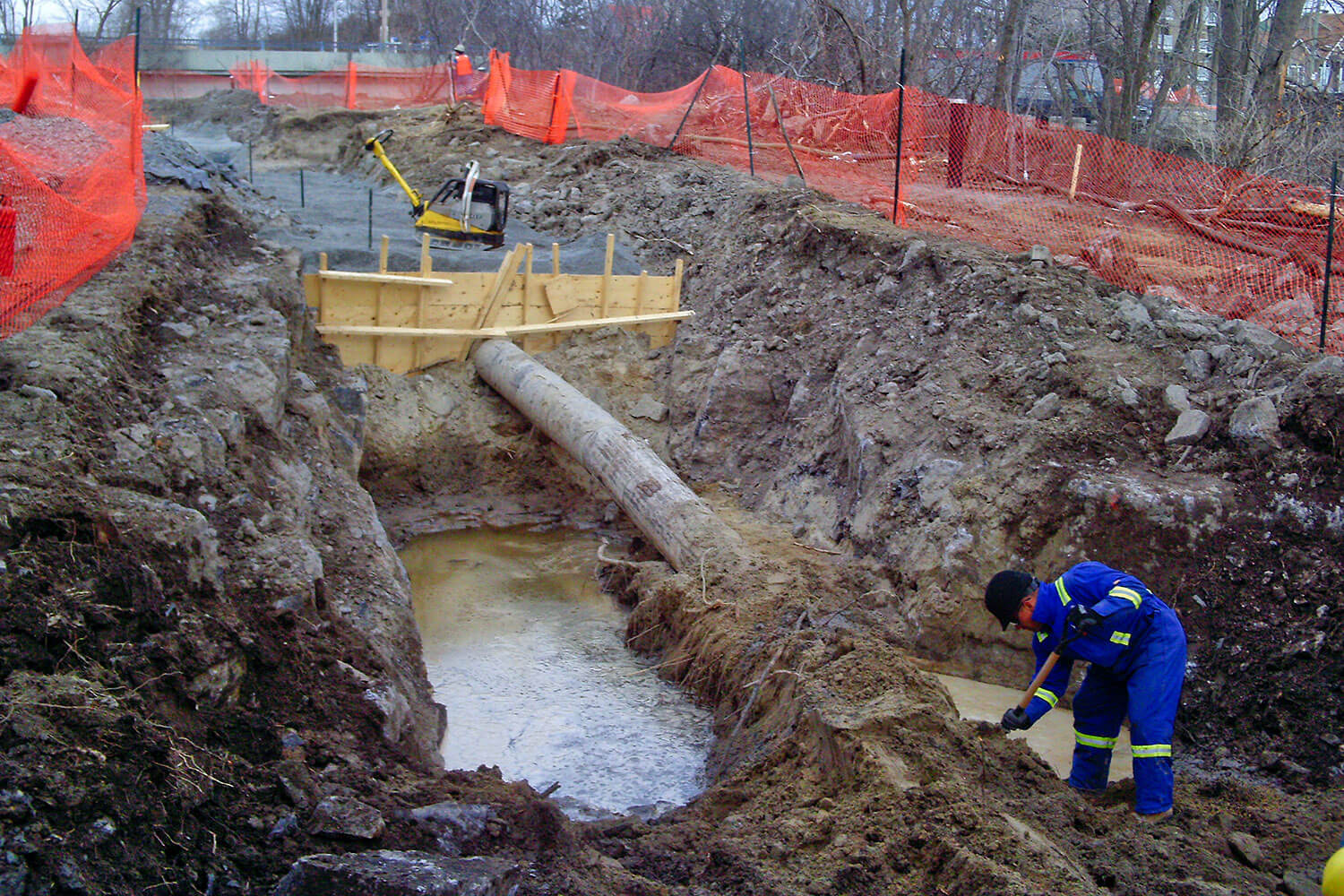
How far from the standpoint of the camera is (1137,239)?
9562 mm

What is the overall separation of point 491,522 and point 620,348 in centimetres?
262

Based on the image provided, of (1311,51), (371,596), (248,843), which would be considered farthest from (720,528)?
(1311,51)

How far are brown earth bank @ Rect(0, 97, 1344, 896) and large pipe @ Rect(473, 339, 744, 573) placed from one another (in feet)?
0.98

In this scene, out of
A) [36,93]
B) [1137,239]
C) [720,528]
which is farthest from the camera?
[36,93]

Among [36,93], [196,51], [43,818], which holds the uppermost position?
[196,51]

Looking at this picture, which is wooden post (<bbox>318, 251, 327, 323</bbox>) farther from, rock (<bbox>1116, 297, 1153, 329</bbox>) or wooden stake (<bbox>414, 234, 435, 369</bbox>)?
rock (<bbox>1116, 297, 1153, 329</bbox>)

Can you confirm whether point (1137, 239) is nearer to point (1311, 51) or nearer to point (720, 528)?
point (720, 528)

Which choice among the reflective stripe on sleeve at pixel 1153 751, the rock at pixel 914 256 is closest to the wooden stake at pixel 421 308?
the rock at pixel 914 256

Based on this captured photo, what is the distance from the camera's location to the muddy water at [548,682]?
5.81 metres

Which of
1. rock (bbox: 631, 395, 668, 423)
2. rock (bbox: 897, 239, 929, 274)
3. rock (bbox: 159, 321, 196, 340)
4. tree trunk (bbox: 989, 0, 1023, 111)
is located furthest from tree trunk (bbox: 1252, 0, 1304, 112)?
rock (bbox: 159, 321, 196, 340)

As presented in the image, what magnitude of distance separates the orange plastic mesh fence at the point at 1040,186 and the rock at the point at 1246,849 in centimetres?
497

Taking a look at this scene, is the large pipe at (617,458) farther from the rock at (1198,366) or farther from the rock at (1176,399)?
the rock at (1198,366)

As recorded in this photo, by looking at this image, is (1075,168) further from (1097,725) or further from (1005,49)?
(1097,725)

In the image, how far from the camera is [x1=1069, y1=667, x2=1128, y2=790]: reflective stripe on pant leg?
5.20 m
